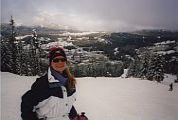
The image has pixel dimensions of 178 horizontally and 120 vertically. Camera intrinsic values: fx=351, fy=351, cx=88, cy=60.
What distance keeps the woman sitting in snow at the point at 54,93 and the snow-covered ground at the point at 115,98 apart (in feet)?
0.90

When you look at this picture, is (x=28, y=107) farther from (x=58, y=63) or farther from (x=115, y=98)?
(x=115, y=98)

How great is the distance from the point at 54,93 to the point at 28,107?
21 cm

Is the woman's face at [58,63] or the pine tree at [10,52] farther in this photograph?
the pine tree at [10,52]

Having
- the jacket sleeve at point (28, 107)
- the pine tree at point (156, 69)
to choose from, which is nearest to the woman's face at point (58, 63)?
the jacket sleeve at point (28, 107)

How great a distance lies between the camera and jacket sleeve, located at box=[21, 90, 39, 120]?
1.85 metres

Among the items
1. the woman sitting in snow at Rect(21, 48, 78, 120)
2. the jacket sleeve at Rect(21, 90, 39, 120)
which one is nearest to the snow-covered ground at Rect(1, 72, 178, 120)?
the woman sitting in snow at Rect(21, 48, 78, 120)

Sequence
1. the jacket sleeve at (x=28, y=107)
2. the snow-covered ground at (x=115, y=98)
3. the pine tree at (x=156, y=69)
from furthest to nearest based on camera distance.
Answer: the pine tree at (x=156, y=69) → the snow-covered ground at (x=115, y=98) → the jacket sleeve at (x=28, y=107)

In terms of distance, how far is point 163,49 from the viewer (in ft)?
8.59

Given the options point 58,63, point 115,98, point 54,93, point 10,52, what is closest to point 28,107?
point 54,93

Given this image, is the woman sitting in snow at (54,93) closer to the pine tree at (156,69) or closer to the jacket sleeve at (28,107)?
the jacket sleeve at (28,107)

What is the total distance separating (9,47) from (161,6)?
1151 mm

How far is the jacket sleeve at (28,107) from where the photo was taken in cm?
185

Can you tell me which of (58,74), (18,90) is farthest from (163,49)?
(18,90)

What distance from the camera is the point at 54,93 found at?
2037 mm
